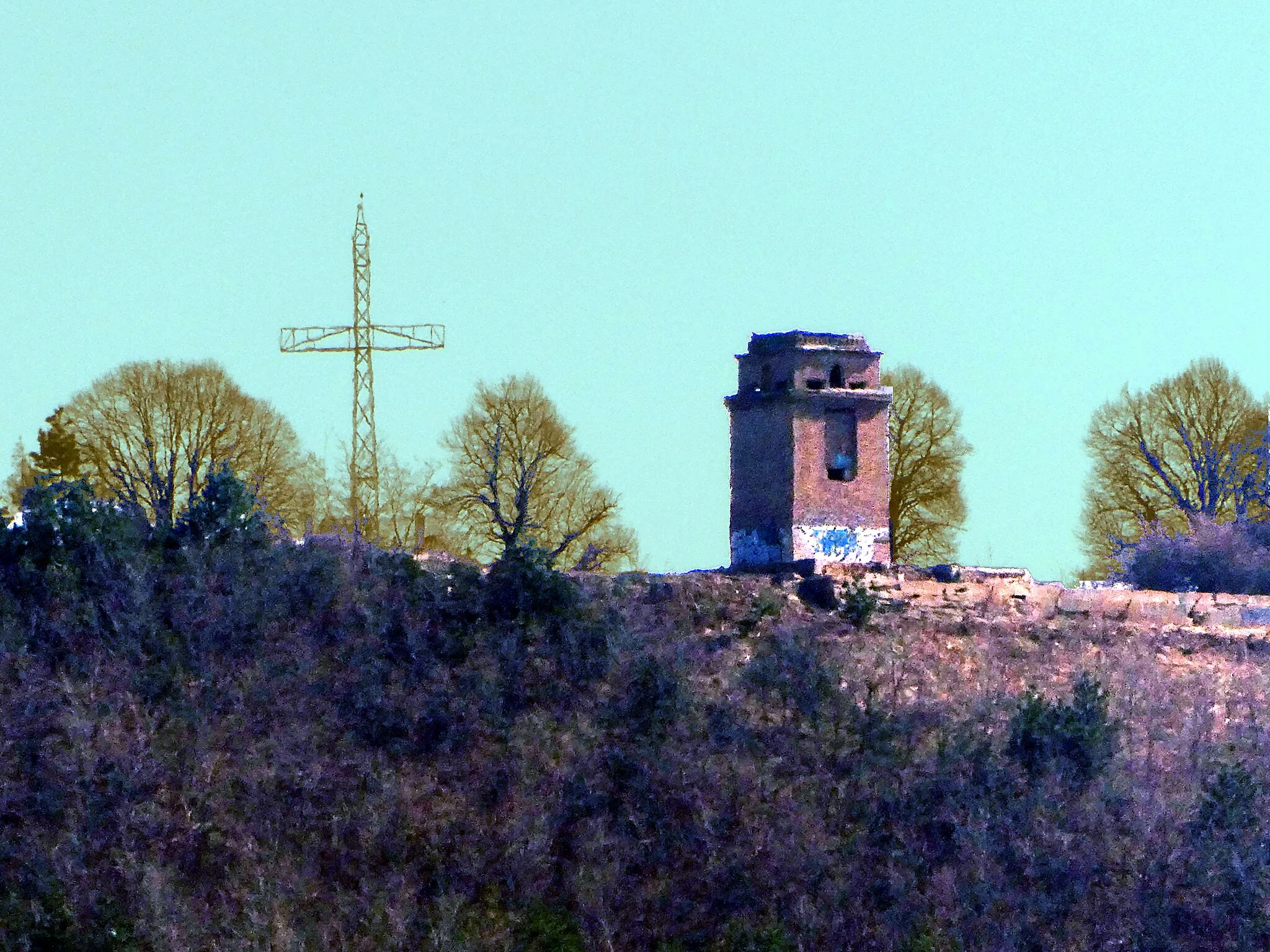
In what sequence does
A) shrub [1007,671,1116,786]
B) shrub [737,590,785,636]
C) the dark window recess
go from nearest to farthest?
shrub [1007,671,1116,786]
shrub [737,590,785,636]
the dark window recess

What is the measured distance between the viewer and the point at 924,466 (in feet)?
137

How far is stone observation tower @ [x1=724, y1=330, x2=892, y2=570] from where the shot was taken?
104 feet

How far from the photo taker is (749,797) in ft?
69.1

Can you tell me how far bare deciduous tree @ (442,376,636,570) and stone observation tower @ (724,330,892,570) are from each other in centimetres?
512

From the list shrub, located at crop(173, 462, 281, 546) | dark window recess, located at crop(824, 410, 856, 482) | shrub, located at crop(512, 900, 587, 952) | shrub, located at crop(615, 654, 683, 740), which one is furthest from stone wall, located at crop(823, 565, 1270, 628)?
shrub, located at crop(512, 900, 587, 952)

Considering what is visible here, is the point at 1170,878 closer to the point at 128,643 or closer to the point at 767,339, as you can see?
the point at 128,643

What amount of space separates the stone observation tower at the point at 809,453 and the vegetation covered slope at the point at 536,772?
6.62 meters

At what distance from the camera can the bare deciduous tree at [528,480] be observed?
123ft

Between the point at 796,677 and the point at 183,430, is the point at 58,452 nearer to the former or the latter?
the point at 183,430

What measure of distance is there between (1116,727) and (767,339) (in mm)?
11398

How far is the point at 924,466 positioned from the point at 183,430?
50.3 feet

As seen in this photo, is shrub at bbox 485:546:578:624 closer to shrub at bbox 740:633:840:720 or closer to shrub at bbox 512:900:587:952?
shrub at bbox 740:633:840:720

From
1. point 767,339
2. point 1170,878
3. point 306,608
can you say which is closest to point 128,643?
point 306,608

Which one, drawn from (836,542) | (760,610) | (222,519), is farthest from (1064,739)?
(222,519)
